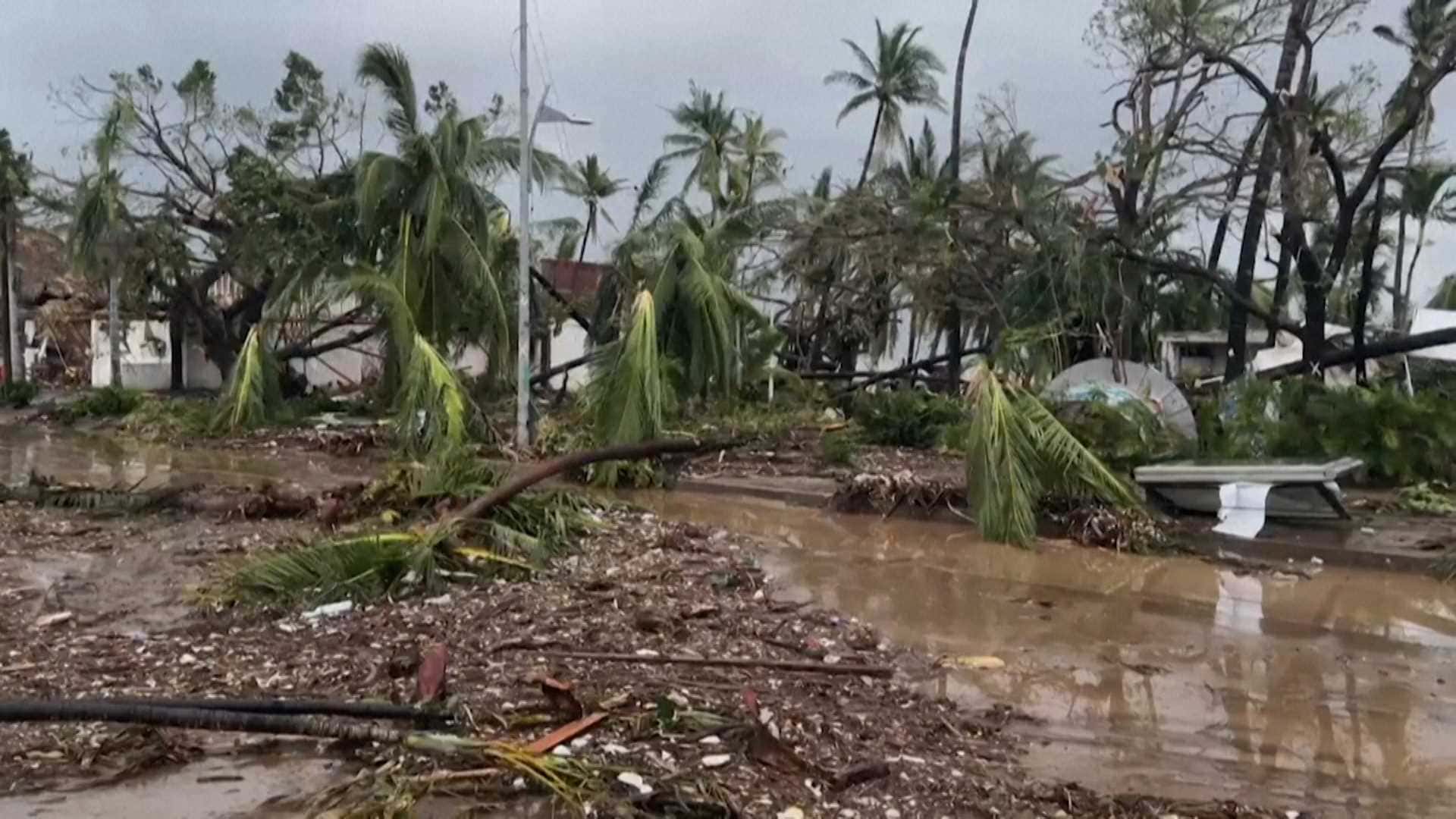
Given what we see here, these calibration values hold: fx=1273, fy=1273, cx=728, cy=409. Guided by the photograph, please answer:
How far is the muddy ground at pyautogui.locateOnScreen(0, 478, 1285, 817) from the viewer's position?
5047 mm

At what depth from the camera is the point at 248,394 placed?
23.0 metres

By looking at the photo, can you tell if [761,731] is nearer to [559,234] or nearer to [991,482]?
[991,482]

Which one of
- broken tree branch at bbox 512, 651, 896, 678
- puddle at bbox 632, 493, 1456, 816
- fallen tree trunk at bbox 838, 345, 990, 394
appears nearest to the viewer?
puddle at bbox 632, 493, 1456, 816

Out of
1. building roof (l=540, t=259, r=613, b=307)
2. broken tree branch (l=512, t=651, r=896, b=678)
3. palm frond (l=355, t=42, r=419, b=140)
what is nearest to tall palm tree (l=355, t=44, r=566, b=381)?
palm frond (l=355, t=42, r=419, b=140)

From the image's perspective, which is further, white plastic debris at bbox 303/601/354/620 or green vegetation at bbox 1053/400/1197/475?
green vegetation at bbox 1053/400/1197/475

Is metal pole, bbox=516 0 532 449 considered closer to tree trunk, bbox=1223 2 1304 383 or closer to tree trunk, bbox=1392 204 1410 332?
tree trunk, bbox=1223 2 1304 383

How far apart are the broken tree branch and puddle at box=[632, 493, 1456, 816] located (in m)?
0.60

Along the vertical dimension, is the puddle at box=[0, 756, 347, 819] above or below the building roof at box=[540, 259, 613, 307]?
below

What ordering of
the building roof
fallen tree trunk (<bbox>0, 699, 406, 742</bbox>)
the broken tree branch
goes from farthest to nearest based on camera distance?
the building roof → the broken tree branch → fallen tree trunk (<bbox>0, 699, 406, 742</bbox>)

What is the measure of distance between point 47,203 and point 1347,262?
97.7 ft

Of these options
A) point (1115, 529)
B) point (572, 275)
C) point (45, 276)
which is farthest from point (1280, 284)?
point (45, 276)

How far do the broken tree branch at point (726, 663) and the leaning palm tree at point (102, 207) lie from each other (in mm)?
24314

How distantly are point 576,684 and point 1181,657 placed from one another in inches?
159

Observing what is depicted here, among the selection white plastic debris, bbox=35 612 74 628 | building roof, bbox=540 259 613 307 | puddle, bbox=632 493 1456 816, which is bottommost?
puddle, bbox=632 493 1456 816
